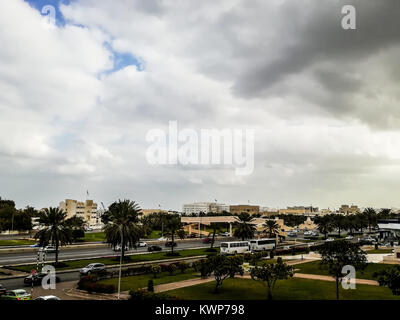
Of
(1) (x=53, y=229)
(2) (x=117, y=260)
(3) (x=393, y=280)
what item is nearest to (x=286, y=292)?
(3) (x=393, y=280)

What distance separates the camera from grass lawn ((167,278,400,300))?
34.7 metres

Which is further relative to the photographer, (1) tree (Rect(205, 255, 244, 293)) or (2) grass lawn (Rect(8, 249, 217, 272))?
(2) grass lawn (Rect(8, 249, 217, 272))

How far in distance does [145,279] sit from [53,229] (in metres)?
17.4

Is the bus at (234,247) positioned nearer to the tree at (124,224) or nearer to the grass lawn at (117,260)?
the grass lawn at (117,260)

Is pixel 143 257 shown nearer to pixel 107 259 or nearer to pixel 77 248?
pixel 107 259

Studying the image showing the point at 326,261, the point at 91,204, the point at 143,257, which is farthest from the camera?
the point at 91,204

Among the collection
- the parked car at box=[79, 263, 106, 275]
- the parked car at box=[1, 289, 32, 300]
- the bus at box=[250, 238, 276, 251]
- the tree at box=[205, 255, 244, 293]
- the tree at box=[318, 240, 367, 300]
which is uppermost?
the tree at box=[318, 240, 367, 300]

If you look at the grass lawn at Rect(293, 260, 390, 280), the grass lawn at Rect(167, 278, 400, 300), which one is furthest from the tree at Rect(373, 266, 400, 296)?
the grass lawn at Rect(293, 260, 390, 280)

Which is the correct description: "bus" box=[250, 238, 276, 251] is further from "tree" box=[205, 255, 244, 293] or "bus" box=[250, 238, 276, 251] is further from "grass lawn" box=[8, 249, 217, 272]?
"tree" box=[205, 255, 244, 293]

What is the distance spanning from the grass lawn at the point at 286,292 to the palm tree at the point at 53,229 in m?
23.3

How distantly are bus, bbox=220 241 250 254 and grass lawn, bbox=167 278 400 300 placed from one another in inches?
1117
